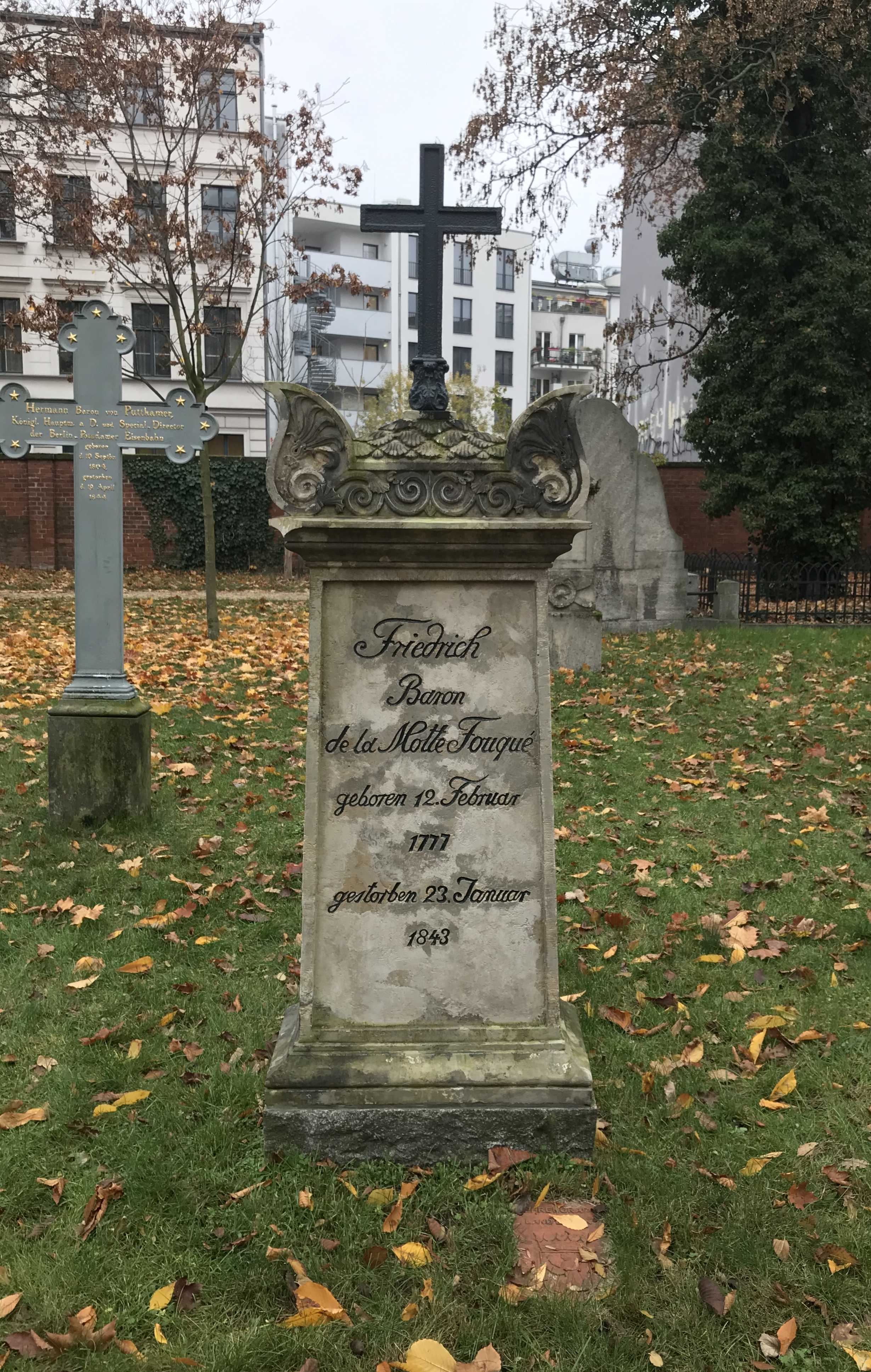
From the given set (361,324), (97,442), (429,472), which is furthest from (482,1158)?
(361,324)

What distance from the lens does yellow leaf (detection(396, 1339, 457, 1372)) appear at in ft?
7.75

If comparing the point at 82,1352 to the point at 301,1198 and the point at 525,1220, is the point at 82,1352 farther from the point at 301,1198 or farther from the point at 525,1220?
the point at 525,1220

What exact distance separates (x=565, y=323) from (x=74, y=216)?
68.1m

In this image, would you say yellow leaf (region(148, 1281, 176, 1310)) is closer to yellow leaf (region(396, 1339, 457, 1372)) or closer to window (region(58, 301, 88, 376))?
yellow leaf (region(396, 1339, 457, 1372))

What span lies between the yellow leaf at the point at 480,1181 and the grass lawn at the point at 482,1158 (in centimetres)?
2

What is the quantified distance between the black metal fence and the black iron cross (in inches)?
485

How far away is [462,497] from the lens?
3.04m

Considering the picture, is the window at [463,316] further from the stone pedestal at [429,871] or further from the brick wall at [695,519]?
the stone pedestal at [429,871]

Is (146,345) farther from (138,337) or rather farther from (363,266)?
(363,266)

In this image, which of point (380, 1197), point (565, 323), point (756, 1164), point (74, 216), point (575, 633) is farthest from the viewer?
point (565, 323)

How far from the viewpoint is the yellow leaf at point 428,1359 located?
7.75 feet

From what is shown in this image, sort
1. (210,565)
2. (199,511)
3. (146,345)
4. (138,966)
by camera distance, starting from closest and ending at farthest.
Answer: (138,966), (210,565), (199,511), (146,345)

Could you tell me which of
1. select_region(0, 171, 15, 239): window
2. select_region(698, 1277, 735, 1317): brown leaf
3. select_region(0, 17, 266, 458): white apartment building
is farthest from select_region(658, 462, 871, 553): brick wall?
select_region(698, 1277, 735, 1317): brown leaf

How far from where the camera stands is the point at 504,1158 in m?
3.11
